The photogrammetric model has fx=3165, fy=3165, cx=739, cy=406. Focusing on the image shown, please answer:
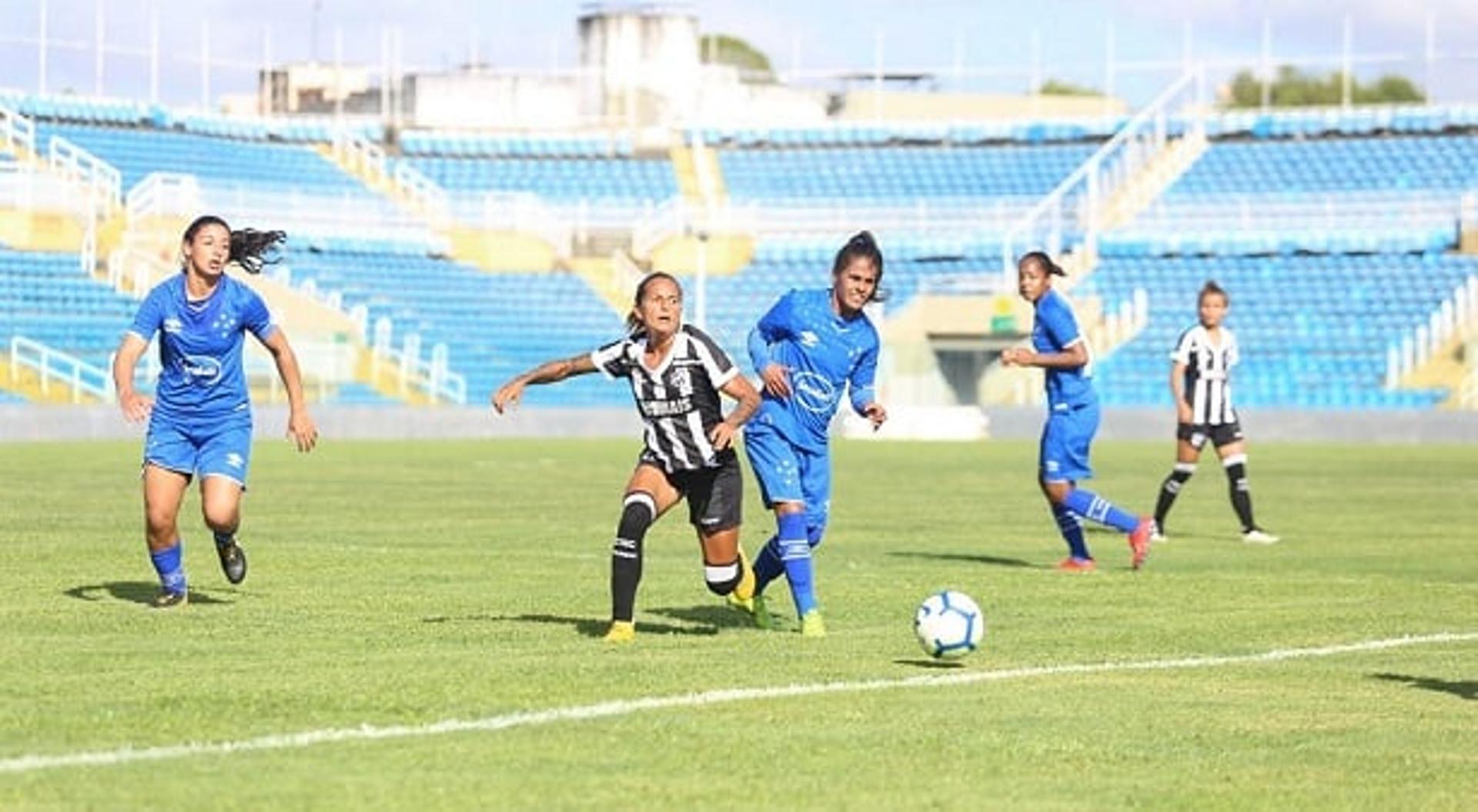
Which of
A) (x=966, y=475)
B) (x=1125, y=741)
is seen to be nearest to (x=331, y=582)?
(x=1125, y=741)

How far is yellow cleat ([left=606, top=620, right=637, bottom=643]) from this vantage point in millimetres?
14250

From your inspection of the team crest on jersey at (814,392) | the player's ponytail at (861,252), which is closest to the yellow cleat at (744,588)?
the team crest on jersey at (814,392)

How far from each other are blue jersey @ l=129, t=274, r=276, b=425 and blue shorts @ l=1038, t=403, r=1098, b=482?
6.64m

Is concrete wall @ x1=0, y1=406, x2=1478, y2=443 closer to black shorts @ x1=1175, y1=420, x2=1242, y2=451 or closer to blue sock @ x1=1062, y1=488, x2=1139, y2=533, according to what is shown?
black shorts @ x1=1175, y1=420, x2=1242, y2=451

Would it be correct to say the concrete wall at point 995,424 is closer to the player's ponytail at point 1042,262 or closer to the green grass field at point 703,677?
the green grass field at point 703,677

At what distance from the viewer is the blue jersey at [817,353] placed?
15516 millimetres

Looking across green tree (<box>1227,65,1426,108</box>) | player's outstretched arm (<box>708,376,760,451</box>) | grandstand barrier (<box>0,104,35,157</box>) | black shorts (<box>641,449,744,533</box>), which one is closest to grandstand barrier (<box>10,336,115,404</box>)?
grandstand barrier (<box>0,104,35,157</box>)

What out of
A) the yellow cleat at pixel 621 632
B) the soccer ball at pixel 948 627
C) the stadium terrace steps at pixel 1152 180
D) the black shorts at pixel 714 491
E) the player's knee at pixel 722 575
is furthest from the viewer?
the stadium terrace steps at pixel 1152 180

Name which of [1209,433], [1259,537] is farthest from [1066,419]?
[1209,433]

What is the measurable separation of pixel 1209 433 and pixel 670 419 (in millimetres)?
12332

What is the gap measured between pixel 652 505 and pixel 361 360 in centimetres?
4186

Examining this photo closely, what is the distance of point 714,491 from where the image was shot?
14.7 meters

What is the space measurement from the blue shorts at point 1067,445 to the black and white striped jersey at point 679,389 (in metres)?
6.79

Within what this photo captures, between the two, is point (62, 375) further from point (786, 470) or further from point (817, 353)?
point (786, 470)
